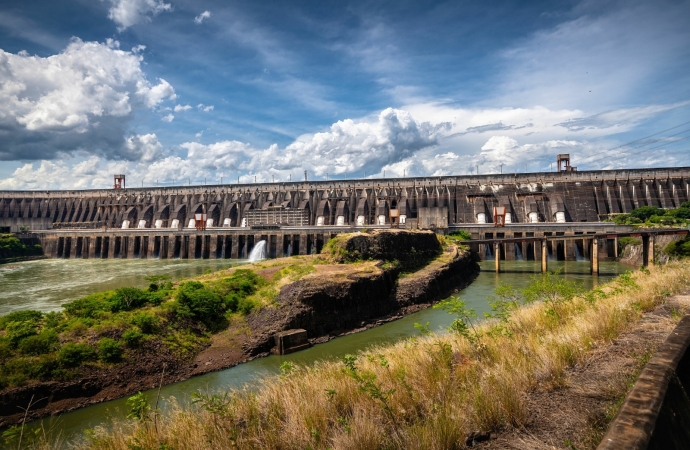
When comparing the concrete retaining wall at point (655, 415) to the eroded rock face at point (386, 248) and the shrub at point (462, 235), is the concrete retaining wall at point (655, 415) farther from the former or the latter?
the shrub at point (462, 235)

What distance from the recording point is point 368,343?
55.6 feet

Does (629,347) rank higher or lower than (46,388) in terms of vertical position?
higher

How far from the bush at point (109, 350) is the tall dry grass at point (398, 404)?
6985 millimetres

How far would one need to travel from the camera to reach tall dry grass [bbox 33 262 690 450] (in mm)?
5258

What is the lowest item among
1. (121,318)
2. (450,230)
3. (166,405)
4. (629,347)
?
(166,405)

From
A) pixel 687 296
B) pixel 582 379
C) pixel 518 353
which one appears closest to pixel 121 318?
pixel 518 353

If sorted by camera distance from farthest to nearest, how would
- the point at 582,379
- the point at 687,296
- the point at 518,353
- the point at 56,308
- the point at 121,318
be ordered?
the point at 56,308
the point at 121,318
the point at 687,296
the point at 518,353
the point at 582,379

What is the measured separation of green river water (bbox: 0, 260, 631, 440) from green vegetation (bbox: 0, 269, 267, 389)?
5.66ft

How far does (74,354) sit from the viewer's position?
12930 millimetres

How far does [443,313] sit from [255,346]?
32.9ft

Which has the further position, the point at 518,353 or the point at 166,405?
the point at 166,405

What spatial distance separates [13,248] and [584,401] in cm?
6676

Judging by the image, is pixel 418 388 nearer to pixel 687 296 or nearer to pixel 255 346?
pixel 687 296

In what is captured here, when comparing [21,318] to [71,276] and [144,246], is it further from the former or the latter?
[144,246]
